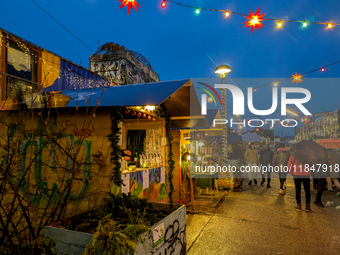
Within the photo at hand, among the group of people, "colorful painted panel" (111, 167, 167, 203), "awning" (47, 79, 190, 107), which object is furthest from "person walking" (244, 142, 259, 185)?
"awning" (47, 79, 190, 107)

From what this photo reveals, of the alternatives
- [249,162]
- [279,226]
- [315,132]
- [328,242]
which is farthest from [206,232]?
[315,132]

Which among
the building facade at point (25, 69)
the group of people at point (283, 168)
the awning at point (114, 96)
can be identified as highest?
the building facade at point (25, 69)

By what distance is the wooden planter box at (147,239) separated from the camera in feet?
7.59

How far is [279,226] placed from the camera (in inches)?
213

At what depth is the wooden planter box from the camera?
7.59ft

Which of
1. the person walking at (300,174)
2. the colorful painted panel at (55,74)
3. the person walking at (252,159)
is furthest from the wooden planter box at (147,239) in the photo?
the person walking at (252,159)

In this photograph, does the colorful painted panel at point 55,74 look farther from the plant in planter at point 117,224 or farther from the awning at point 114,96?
the plant in planter at point 117,224

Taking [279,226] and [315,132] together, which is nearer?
[279,226]

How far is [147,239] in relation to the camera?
91.9 inches

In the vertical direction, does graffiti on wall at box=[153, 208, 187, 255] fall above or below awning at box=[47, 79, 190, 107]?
below

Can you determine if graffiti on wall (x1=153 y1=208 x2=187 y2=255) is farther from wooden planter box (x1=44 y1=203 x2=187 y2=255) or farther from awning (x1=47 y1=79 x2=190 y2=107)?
awning (x1=47 y1=79 x2=190 y2=107)

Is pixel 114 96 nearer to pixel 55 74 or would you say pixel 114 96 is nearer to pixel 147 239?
pixel 147 239

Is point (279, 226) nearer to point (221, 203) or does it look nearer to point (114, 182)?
point (221, 203)

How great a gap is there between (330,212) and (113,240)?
6702mm
